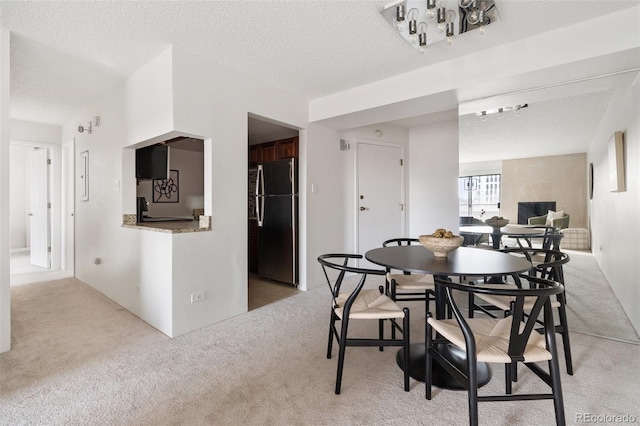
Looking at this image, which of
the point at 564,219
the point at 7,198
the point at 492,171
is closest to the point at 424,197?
the point at 492,171

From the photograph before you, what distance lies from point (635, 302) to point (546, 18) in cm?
222

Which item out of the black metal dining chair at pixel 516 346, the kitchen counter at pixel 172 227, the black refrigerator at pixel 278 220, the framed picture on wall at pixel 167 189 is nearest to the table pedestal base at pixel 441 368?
the black metal dining chair at pixel 516 346

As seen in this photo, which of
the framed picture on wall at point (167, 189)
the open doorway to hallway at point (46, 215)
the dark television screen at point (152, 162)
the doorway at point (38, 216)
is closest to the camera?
the dark television screen at point (152, 162)

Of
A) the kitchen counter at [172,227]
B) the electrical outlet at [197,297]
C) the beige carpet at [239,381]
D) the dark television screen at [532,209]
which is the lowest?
the beige carpet at [239,381]

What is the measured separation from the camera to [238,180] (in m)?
3.09

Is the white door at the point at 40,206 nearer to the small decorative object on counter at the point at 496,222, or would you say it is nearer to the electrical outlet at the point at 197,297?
the electrical outlet at the point at 197,297

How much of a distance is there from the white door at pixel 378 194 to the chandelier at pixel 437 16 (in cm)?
237

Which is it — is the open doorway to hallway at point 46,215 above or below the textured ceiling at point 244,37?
below

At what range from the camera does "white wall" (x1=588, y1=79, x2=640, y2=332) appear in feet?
7.93

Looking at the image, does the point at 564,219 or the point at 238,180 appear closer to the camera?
the point at 564,219

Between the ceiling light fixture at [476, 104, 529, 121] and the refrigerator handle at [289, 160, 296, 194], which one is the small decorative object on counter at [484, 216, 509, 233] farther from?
the refrigerator handle at [289, 160, 296, 194]

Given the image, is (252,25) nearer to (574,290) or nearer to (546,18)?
(546,18)

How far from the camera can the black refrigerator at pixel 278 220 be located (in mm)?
4059

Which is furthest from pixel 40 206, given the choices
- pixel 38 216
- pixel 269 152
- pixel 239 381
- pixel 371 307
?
pixel 371 307
